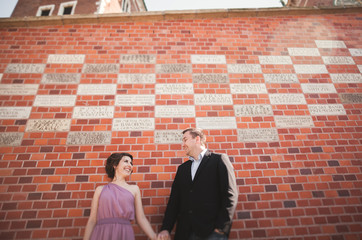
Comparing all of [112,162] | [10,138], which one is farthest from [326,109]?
[10,138]

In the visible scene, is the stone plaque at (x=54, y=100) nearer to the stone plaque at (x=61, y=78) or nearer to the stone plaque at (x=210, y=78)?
the stone plaque at (x=61, y=78)

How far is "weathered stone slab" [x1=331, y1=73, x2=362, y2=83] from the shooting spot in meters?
3.31

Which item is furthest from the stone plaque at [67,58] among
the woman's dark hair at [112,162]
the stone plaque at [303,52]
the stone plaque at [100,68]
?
the stone plaque at [303,52]

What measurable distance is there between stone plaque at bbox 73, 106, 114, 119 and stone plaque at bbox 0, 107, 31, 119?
0.70 metres

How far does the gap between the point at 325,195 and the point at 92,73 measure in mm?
3763

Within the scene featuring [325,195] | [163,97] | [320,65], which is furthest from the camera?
[320,65]

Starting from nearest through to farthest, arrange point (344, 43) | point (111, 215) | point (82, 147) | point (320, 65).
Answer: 1. point (111, 215)
2. point (82, 147)
3. point (320, 65)
4. point (344, 43)

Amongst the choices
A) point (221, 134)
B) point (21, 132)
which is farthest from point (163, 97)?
point (21, 132)

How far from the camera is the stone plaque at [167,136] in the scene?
2.77m

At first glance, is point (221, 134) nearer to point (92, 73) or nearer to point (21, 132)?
point (92, 73)

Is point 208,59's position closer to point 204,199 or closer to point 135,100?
point 135,100

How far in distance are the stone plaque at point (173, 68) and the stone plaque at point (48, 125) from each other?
5.25ft

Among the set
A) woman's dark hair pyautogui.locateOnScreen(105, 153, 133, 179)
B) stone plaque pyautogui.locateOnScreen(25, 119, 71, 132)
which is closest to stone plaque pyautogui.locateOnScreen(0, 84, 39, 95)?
stone plaque pyautogui.locateOnScreen(25, 119, 71, 132)

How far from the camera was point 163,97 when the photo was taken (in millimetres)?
3082
